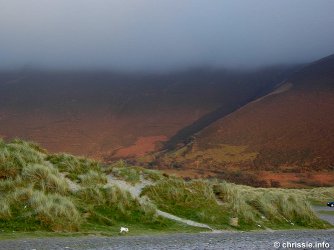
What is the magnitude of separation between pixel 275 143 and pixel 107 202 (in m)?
42.3

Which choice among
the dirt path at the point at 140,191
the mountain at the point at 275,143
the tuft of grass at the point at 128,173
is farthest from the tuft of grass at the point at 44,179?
the mountain at the point at 275,143

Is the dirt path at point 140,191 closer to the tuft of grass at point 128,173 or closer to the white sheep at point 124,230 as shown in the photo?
the tuft of grass at point 128,173

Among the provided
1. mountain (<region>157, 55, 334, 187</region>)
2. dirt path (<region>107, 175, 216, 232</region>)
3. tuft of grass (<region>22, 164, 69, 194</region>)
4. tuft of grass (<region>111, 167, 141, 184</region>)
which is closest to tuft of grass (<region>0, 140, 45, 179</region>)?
tuft of grass (<region>22, 164, 69, 194</region>)

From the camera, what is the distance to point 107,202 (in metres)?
16.9

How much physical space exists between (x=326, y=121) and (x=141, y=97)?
34.1 m

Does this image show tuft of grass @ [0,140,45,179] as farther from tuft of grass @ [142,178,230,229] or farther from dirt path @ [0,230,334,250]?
dirt path @ [0,230,334,250]

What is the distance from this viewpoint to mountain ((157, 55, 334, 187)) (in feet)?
157

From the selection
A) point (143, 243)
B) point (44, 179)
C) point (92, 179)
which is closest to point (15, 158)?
point (44, 179)

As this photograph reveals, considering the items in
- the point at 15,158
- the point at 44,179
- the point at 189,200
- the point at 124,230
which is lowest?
the point at 189,200

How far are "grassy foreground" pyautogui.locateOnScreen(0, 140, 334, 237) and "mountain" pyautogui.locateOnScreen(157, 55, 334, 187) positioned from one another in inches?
1002

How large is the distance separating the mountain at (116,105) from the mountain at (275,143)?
Answer: 8.38 meters

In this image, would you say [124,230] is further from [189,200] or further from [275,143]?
[275,143]

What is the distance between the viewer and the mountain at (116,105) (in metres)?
63.7

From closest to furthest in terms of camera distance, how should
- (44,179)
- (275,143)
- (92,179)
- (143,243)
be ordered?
(143,243) → (44,179) → (92,179) → (275,143)
